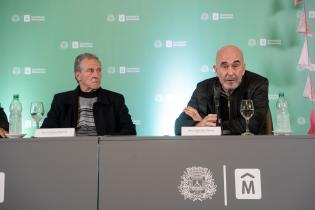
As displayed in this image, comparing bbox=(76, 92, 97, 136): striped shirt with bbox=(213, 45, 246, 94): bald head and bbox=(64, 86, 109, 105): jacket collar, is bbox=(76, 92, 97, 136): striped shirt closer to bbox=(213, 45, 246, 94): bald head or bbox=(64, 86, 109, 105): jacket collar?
bbox=(64, 86, 109, 105): jacket collar

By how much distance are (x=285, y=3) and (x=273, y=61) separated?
0.62m

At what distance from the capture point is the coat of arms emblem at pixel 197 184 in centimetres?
179

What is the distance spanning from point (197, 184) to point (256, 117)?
990mm

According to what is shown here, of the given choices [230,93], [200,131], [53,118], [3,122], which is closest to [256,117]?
[230,93]

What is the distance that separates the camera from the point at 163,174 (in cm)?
182

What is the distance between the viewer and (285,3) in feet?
14.1

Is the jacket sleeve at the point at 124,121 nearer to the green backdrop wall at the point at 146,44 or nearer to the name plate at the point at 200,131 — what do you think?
the green backdrop wall at the point at 146,44

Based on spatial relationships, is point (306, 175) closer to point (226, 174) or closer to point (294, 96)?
point (226, 174)

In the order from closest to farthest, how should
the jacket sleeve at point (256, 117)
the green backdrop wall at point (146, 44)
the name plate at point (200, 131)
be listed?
the name plate at point (200, 131), the jacket sleeve at point (256, 117), the green backdrop wall at point (146, 44)

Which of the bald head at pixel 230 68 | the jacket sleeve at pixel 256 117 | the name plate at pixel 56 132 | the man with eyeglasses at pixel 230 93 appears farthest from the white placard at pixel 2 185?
the bald head at pixel 230 68

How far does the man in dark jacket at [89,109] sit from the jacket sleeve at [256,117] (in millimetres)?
899

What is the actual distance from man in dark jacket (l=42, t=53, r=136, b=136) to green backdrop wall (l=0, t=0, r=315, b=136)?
994 millimetres

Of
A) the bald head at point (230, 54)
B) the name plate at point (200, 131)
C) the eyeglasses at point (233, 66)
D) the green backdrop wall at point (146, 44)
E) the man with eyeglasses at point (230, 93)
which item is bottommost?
the name plate at point (200, 131)

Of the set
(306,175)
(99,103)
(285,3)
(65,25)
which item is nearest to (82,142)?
(306,175)
